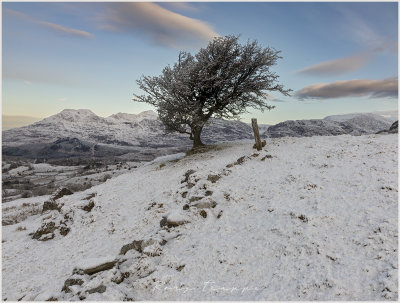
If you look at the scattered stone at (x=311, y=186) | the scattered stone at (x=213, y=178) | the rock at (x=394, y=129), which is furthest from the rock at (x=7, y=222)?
the rock at (x=394, y=129)

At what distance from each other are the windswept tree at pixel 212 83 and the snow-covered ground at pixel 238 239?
34.2 ft

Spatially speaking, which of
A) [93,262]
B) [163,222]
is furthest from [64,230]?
[163,222]

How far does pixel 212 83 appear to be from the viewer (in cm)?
2758

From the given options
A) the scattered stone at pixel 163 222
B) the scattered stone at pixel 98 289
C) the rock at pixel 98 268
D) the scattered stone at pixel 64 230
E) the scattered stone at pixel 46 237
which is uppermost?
the scattered stone at pixel 163 222

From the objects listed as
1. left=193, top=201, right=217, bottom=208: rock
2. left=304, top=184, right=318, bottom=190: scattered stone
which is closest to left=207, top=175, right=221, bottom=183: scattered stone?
left=193, top=201, right=217, bottom=208: rock

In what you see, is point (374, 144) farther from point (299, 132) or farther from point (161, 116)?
point (299, 132)

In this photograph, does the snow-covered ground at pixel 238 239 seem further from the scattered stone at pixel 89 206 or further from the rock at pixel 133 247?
the scattered stone at pixel 89 206

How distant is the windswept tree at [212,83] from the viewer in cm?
2628

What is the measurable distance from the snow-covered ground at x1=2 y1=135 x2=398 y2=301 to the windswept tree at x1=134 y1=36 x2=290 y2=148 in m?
10.4

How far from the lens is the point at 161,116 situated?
101 feet

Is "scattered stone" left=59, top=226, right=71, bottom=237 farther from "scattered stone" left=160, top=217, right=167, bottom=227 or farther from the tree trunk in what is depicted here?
the tree trunk

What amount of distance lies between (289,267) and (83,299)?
303 inches

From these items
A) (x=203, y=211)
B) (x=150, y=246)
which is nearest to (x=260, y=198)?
(x=203, y=211)

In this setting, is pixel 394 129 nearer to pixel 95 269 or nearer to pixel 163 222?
pixel 163 222
